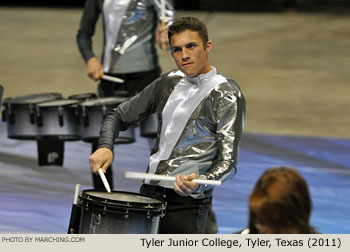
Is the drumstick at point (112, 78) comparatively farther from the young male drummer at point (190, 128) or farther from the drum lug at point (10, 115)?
the young male drummer at point (190, 128)

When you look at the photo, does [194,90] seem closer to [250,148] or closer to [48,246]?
[48,246]

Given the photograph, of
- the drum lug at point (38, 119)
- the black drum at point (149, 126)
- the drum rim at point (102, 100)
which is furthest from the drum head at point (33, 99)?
the black drum at point (149, 126)

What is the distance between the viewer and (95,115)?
5.99 m

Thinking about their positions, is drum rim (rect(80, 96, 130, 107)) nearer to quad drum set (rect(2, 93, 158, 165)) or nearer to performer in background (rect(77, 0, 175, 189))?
quad drum set (rect(2, 93, 158, 165))

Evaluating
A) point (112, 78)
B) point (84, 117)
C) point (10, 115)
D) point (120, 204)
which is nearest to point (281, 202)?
point (120, 204)

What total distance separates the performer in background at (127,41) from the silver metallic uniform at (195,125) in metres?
1.89

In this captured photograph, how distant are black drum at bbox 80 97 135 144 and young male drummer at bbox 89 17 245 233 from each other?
161 centimetres

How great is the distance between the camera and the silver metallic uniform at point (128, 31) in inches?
245

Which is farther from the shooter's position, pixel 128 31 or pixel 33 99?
pixel 33 99

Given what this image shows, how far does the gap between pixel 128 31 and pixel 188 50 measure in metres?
2.25

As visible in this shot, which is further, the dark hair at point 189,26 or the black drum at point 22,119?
the black drum at point 22,119

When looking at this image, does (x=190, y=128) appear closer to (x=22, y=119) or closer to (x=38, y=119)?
(x=38, y=119)

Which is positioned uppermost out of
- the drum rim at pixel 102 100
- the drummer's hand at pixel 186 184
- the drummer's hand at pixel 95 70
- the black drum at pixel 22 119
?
the drummer's hand at pixel 95 70

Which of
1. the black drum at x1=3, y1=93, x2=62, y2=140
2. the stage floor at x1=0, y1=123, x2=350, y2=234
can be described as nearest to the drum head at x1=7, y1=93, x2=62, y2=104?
the black drum at x1=3, y1=93, x2=62, y2=140
